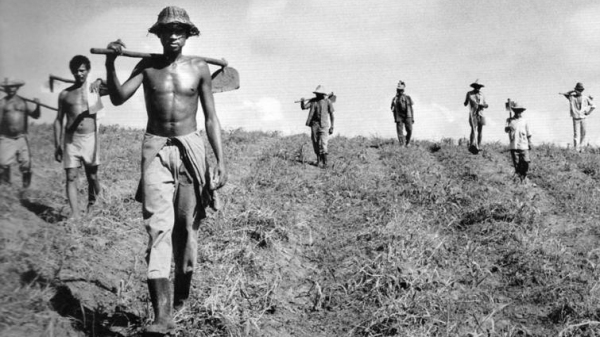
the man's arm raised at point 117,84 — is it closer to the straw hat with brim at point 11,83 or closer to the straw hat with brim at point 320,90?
the straw hat with brim at point 11,83

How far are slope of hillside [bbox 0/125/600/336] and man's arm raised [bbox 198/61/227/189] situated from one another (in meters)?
1.07

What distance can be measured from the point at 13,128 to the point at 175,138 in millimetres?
3300

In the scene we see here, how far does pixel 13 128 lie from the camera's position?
5.80 meters

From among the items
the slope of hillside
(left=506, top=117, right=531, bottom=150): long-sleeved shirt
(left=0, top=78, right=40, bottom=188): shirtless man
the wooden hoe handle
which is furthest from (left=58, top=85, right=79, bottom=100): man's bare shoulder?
(left=506, top=117, right=531, bottom=150): long-sleeved shirt

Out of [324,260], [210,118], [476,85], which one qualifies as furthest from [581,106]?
[210,118]

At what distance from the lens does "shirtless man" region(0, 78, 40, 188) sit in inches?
215

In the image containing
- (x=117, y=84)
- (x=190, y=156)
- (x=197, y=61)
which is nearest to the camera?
(x=117, y=84)

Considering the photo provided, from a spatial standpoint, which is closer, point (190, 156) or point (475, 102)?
point (190, 156)

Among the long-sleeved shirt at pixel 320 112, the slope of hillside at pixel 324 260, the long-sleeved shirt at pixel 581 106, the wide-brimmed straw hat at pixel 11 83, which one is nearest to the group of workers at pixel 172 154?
the slope of hillside at pixel 324 260

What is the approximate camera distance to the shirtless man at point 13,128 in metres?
5.45

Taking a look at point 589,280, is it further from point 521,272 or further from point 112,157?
point 112,157

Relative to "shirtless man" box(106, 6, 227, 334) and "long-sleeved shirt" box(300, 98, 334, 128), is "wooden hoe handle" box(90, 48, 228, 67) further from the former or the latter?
"long-sleeved shirt" box(300, 98, 334, 128)

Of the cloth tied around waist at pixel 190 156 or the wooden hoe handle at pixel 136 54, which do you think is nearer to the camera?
the wooden hoe handle at pixel 136 54

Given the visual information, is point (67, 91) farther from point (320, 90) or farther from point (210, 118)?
point (320, 90)
